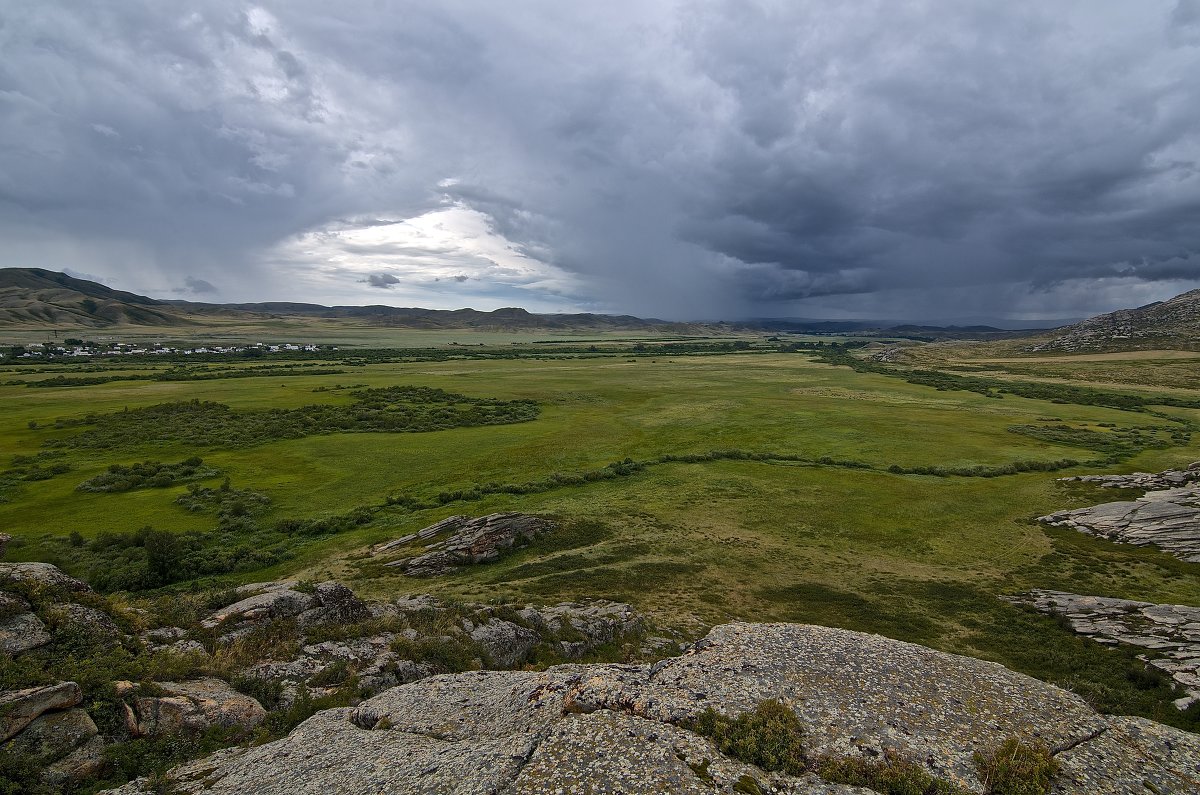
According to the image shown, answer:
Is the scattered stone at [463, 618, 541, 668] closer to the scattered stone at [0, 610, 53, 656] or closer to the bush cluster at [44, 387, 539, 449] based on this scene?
the scattered stone at [0, 610, 53, 656]

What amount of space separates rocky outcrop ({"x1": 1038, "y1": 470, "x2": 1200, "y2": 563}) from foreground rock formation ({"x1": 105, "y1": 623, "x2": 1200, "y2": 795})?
24.3 m

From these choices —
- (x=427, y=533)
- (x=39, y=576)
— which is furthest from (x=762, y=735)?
(x=427, y=533)

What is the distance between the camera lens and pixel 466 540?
31078 mm

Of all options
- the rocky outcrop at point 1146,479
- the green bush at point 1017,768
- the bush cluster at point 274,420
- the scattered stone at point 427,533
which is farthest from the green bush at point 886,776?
the bush cluster at point 274,420

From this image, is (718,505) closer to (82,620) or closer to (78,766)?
(82,620)

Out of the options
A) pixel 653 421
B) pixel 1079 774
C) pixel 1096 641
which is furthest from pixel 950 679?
pixel 653 421

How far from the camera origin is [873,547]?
3278 cm

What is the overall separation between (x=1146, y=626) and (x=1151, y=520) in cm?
1688

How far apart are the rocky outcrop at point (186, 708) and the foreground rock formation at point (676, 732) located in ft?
3.89

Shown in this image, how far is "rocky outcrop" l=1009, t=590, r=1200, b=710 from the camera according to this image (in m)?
18.4

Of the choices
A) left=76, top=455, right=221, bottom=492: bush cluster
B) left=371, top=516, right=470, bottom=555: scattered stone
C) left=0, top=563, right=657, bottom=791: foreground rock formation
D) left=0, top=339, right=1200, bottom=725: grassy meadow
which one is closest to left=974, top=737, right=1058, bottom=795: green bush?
left=0, top=339, right=1200, bottom=725: grassy meadow

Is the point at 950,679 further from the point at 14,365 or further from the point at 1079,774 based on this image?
the point at 14,365

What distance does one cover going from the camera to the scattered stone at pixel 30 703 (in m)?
11.3

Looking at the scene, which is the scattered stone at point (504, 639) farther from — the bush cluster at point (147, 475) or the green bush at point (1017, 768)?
the bush cluster at point (147, 475)
